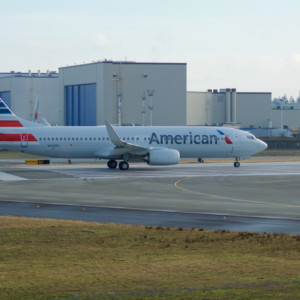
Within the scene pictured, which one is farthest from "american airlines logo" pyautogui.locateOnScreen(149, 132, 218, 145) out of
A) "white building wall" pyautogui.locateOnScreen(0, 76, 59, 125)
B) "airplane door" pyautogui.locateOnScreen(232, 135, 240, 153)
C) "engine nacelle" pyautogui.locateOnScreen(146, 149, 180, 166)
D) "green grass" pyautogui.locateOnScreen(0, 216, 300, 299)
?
"white building wall" pyautogui.locateOnScreen(0, 76, 59, 125)

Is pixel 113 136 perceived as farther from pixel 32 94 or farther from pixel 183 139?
pixel 32 94

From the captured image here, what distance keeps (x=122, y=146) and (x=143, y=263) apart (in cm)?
4083

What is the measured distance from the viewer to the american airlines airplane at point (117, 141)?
58000mm

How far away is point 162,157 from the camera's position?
55.9 meters

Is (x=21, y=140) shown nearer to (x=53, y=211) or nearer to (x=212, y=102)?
(x=53, y=211)

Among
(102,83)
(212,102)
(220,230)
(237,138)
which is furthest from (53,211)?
(212,102)

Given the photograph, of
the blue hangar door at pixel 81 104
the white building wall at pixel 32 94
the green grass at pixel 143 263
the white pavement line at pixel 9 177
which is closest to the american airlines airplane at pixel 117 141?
the white pavement line at pixel 9 177

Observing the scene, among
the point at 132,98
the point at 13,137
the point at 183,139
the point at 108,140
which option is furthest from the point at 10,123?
the point at 132,98

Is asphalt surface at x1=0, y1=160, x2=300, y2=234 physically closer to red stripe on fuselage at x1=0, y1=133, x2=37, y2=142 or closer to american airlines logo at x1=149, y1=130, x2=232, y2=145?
red stripe on fuselage at x1=0, y1=133, x2=37, y2=142

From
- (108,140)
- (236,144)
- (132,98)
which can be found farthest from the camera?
(132,98)

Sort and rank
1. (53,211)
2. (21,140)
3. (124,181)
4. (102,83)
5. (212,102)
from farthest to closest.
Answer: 1. (212,102)
2. (102,83)
3. (21,140)
4. (124,181)
5. (53,211)

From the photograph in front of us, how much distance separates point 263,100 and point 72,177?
320 feet

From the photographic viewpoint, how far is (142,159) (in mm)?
58188

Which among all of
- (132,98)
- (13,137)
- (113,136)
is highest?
(132,98)
